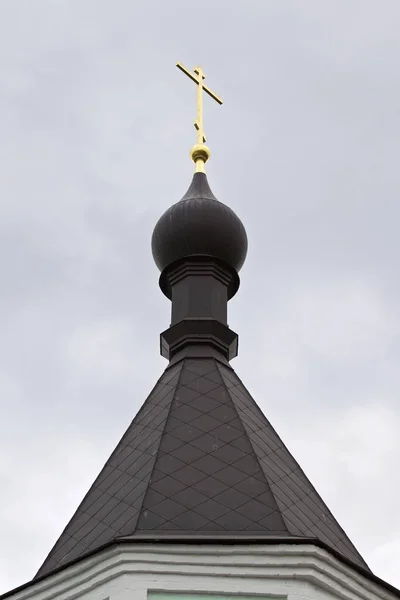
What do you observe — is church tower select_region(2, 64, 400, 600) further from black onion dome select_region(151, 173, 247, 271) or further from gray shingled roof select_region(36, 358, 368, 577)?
black onion dome select_region(151, 173, 247, 271)

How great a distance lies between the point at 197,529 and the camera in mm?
9562

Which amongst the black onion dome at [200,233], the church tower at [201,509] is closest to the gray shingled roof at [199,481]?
the church tower at [201,509]

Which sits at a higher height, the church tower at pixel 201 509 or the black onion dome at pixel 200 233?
the black onion dome at pixel 200 233

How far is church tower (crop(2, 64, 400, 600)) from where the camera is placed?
9.16 metres

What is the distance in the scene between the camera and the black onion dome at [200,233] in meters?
13.4

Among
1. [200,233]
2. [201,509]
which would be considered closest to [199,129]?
[200,233]

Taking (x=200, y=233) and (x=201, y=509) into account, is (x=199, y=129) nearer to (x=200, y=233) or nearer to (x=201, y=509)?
(x=200, y=233)

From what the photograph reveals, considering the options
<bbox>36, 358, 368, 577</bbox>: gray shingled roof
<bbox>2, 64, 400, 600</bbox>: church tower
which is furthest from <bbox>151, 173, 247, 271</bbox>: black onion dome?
<bbox>36, 358, 368, 577</bbox>: gray shingled roof

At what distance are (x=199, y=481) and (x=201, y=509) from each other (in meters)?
0.38

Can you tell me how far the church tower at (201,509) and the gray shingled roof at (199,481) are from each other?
0.04 feet

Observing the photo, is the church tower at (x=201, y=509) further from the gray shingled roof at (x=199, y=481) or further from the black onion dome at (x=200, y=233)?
the black onion dome at (x=200, y=233)

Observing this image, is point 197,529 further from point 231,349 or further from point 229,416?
point 231,349

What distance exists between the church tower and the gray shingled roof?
1 cm

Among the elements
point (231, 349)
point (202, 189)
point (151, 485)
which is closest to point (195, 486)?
point (151, 485)
